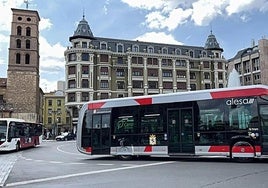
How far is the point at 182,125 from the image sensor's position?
15891 millimetres

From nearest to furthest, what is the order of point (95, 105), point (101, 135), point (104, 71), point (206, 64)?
point (101, 135)
point (95, 105)
point (104, 71)
point (206, 64)

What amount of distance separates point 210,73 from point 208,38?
10.7 metres

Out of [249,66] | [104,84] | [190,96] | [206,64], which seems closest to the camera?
[190,96]

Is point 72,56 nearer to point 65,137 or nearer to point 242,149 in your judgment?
point 65,137


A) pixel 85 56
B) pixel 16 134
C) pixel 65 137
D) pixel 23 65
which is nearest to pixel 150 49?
pixel 85 56

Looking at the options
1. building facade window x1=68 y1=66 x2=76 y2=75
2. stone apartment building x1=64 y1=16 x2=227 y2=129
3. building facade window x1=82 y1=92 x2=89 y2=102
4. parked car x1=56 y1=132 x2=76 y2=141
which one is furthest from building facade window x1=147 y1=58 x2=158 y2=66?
parked car x1=56 y1=132 x2=76 y2=141

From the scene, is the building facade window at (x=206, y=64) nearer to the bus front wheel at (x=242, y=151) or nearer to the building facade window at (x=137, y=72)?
the building facade window at (x=137, y=72)

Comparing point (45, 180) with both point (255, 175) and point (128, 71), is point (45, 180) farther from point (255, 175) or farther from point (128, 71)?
point (128, 71)

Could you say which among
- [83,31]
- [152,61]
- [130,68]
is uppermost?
[83,31]

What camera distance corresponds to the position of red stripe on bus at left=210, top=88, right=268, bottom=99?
47.1ft

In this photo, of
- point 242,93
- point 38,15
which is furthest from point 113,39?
point 242,93

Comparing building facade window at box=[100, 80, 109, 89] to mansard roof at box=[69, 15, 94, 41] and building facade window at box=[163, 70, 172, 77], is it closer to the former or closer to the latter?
mansard roof at box=[69, 15, 94, 41]

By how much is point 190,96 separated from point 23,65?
57667 mm

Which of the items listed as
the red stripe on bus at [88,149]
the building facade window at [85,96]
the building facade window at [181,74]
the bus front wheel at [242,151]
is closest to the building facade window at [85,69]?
the building facade window at [85,96]
